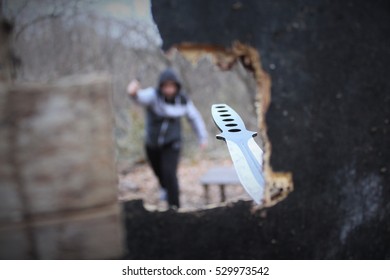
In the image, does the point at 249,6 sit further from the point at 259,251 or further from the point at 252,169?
the point at 259,251

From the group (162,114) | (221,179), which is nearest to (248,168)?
(162,114)

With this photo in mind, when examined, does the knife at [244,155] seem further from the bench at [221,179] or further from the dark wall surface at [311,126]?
the bench at [221,179]

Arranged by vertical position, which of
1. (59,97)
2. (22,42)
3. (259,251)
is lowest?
(259,251)

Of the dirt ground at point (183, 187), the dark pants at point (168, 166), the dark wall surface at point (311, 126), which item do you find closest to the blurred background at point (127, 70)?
the dirt ground at point (183, 187)

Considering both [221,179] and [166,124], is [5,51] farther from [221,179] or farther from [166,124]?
[221,179]

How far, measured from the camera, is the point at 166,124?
3.24 meters

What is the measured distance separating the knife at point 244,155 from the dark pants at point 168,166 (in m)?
1.34

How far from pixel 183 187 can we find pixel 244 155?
3.49m

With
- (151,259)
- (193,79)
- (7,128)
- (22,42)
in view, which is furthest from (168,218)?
(193,79)

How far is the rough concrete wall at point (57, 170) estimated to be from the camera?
1509 millimetres

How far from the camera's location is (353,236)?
1.92 m

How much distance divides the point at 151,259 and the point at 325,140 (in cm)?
108

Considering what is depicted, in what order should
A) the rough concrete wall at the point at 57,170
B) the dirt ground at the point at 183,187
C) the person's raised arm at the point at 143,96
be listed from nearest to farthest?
the rough concrete wall at the point at 57,170 < the person's raised arm at the point at 143,96 < the dirt ground at the point at 183,187

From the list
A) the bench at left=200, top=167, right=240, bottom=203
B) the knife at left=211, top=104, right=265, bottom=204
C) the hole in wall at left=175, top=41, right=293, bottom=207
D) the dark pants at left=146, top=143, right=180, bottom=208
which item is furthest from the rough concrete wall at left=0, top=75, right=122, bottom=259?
the bench at left=200, top=167, right=240, bottom=203
